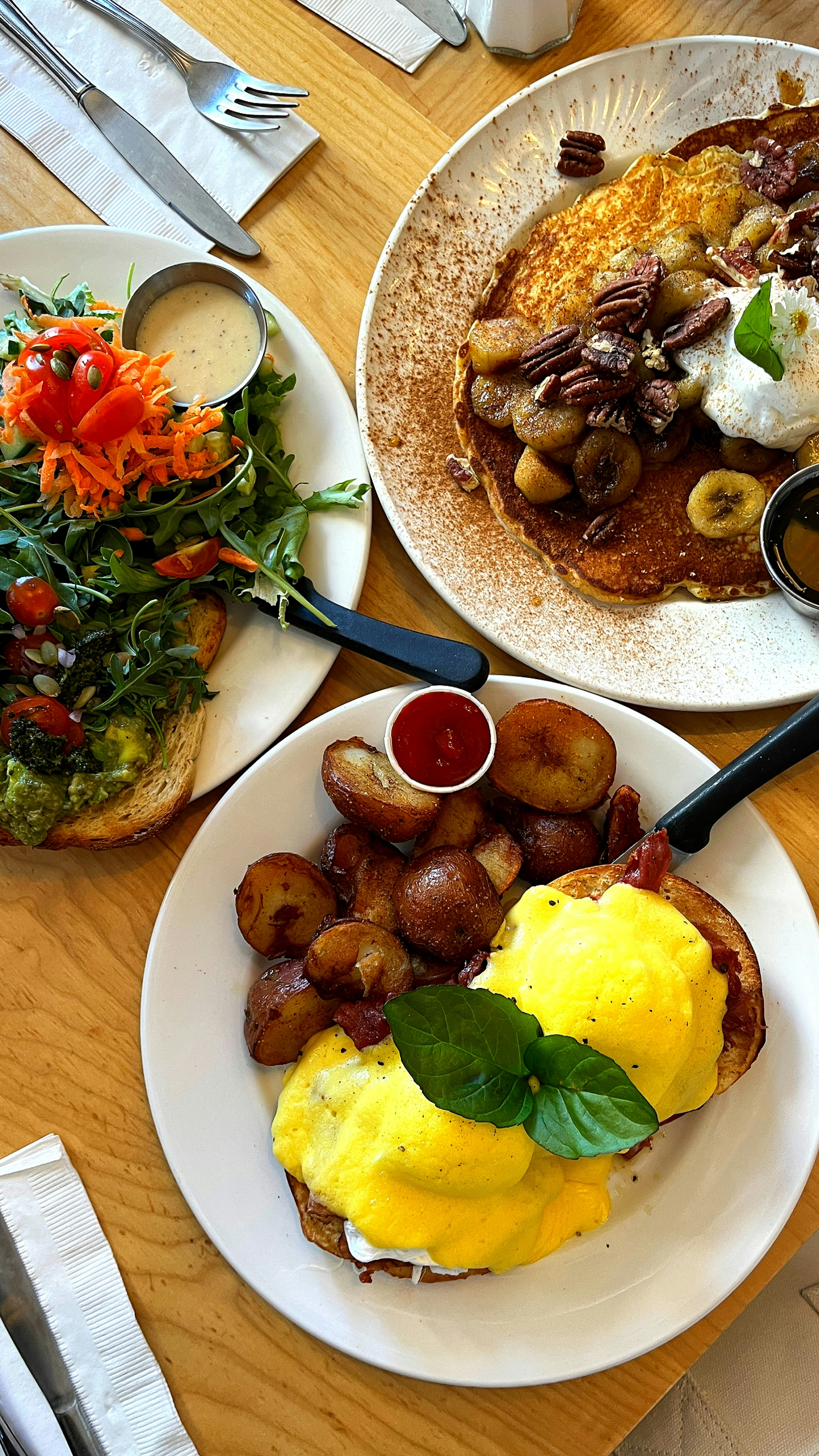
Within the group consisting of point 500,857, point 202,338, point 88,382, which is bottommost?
point 500,857

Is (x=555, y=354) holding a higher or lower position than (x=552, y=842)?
higher

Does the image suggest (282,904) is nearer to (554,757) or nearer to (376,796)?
(376,796)

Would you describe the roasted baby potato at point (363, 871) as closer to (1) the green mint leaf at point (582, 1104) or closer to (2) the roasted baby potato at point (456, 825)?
(2) the roasted baby potato at point (456, 825)

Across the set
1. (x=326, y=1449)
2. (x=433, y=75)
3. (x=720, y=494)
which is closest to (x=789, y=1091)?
(x=326, y=1449)

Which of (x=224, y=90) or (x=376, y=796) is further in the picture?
(x=224, y=90)

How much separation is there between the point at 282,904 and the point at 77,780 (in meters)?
0.51

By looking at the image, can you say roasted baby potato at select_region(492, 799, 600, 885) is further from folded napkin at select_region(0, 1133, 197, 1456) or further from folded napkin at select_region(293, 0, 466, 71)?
folded napkin at select_region(293, 0, 466, 71)

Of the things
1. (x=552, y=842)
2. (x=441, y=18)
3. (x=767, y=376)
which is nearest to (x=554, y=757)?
(x=552, y=842)

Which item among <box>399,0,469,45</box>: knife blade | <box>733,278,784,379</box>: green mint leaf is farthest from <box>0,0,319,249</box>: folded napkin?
<box>733,278,784,379</box>: green mint leaf

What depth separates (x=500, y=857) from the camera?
6.09 ft

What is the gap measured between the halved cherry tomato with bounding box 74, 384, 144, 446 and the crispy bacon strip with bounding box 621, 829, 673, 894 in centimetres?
136

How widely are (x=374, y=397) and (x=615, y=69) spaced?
1015mm

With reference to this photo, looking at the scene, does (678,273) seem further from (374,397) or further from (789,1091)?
(789,1091)

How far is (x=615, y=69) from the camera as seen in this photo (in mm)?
2186
